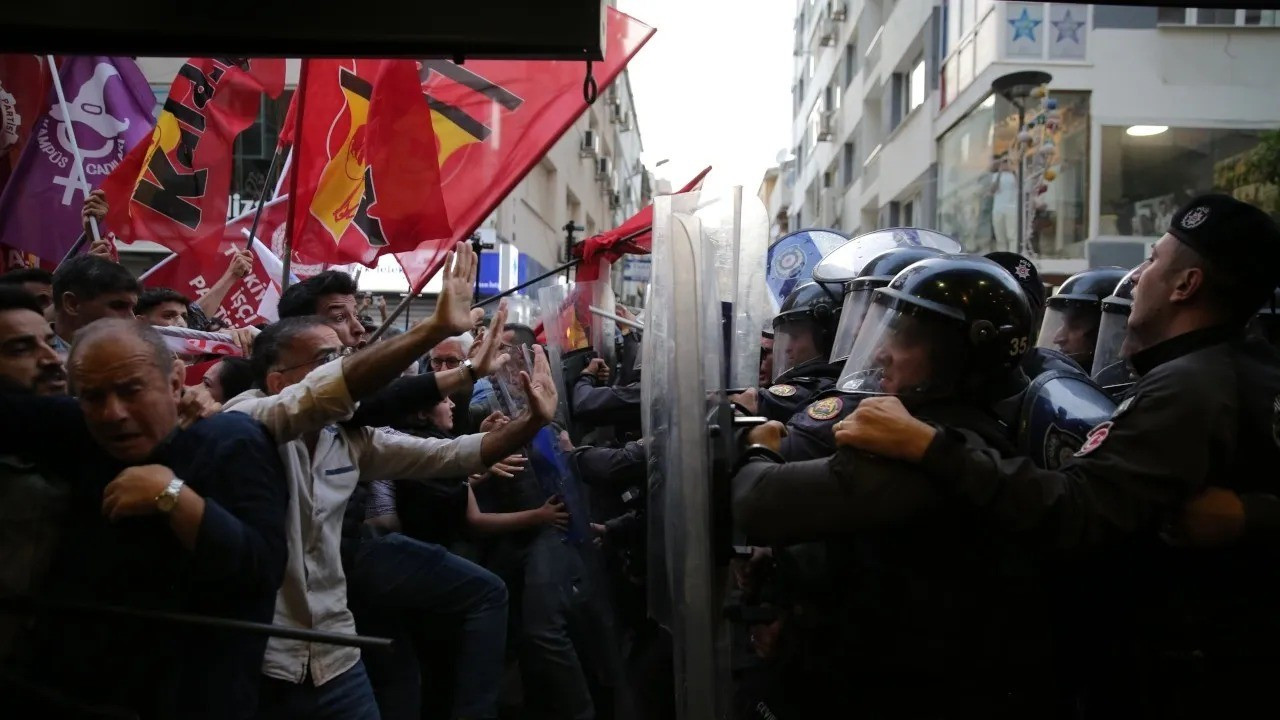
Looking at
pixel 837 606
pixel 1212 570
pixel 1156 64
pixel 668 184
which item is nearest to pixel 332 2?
pixel 668 184

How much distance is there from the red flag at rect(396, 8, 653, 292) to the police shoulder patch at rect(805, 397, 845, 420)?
82.6 inches

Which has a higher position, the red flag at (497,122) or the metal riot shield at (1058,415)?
the red flag at (497,122)

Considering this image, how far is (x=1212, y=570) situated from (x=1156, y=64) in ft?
54.8

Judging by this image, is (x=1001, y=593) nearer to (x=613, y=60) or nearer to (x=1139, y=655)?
(x=1139, y=655)

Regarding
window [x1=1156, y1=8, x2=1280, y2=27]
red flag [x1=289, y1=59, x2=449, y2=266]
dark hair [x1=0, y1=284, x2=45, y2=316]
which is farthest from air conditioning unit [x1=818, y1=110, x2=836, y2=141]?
dark hair [x1=0, y1=284, x2=45, y2=316]

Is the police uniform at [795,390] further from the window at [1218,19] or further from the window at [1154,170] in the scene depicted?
the window at [1218,19]

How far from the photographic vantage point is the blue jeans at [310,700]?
272 centimetres

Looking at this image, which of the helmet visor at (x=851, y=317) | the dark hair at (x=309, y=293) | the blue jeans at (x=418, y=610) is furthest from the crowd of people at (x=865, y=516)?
the dark hair at (x=309, y=293)

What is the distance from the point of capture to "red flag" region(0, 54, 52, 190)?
5379 mm

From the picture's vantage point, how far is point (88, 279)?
3.88m

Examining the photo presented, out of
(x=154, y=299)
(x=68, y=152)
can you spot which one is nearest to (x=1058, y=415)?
(x=154, y=299)

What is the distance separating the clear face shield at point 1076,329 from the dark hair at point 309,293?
119 inches

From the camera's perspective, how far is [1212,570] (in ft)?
7.36

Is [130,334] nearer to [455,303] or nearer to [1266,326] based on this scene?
[455,303]
